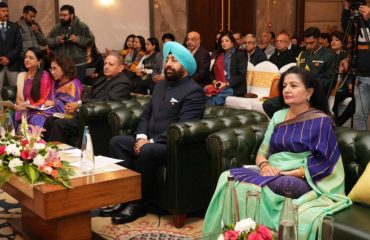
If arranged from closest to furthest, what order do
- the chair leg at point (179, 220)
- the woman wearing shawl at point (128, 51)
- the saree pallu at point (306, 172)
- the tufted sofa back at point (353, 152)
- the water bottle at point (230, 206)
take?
the water bottle at point (230, 206)
the saree pallu at point (306, 172)
the tufted sofa back at point (353, 152)
the chair leg at point (179, 220)
the woman wearing shawl at point (128, 51)

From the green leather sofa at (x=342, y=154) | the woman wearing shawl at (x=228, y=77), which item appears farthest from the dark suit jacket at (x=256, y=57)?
the green leather sofa at (x=342, y=154)

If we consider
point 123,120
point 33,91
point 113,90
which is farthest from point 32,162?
point 33,91

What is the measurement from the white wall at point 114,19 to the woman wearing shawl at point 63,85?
3793 mm

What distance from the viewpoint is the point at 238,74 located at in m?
6.02

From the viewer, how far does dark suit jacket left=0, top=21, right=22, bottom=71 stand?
22.4 ft

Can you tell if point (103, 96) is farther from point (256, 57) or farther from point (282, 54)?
point (282, 54)

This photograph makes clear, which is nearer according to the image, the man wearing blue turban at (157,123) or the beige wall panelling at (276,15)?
the man wearing blue turban at (157,123)

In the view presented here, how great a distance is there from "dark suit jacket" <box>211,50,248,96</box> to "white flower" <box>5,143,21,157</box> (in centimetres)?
330

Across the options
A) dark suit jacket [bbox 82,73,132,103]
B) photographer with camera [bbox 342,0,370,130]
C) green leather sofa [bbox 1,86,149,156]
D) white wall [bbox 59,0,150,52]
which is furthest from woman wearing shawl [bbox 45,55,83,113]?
white wall [bbox 59,0,150,52]

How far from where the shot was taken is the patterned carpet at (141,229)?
3.37m

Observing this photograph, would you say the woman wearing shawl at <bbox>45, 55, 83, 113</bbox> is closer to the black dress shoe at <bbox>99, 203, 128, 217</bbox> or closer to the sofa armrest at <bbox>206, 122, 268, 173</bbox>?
the black dress shoe at <bbox>99, 203, 128, 217</bbox>

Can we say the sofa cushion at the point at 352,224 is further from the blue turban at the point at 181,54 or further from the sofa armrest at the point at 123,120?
the sofa armrest at the point at 123,120

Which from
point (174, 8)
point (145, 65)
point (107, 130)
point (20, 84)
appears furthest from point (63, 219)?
point (174, 8)

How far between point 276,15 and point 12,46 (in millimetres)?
5947
